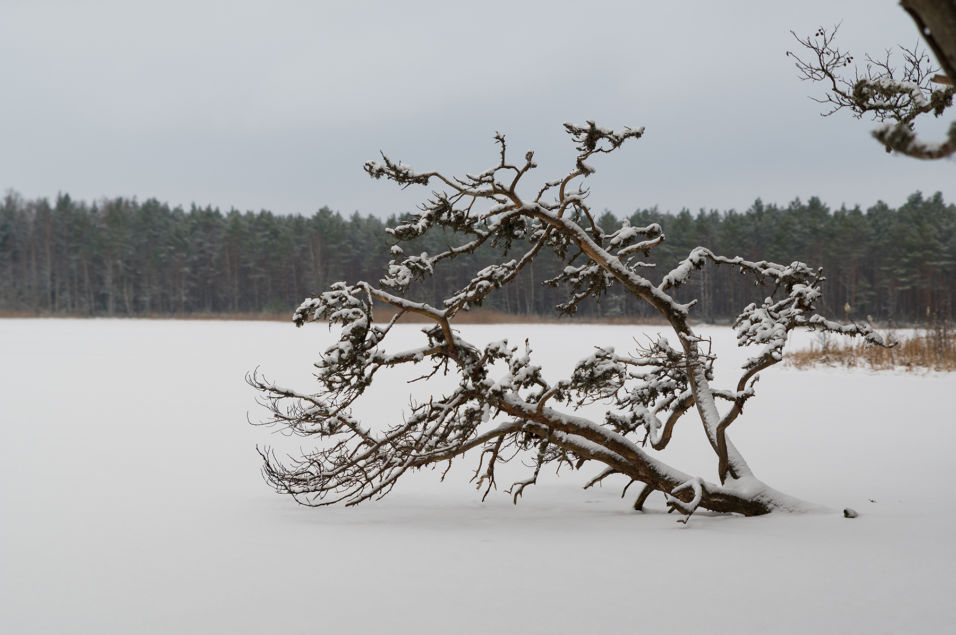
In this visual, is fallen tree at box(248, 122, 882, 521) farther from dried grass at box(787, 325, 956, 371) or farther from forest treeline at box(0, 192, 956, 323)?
forest treeline at box(0, 192, 956, 323)

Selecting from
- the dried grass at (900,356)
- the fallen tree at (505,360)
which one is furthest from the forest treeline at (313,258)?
the fallen tree at (505,360)

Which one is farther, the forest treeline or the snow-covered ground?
the forest treeline

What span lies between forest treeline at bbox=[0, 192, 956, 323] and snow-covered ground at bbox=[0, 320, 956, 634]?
54.6 m

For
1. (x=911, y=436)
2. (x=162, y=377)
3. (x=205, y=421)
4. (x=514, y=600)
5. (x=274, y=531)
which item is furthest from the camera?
(x=162, y=377)

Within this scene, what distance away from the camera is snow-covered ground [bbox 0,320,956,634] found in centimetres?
450

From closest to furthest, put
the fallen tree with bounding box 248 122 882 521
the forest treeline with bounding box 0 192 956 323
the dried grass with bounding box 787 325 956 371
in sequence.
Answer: the fallen tree with bounding box 248 122 882 521, the dried grass with bounding box 787 325 956 371, the forest treeline with bounding box 0 192 956 323

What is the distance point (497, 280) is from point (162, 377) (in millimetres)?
14993

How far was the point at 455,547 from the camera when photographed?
6102mm

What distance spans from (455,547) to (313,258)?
7544 centimetres

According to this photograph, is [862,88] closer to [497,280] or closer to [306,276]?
[497,280]

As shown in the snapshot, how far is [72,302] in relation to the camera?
8631 centimetres

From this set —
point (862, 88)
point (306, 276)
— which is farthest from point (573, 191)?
point (306, 276)

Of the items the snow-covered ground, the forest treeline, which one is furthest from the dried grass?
the forest treeline

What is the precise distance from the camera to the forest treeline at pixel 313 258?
218 feet
